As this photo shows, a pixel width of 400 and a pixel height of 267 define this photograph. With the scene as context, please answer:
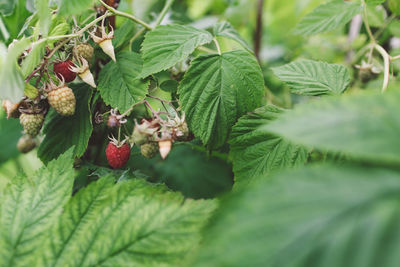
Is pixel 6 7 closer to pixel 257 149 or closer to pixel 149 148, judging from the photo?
pixel 149 148

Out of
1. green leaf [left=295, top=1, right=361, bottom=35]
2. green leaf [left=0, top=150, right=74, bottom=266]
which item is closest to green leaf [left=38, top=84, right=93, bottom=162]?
green leaf [left=0, top=150, right=74, bottom=266]

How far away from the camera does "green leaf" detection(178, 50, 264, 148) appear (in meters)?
0.64

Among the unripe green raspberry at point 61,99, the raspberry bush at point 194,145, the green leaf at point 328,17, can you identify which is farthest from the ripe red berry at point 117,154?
the green leaf at point 328,17

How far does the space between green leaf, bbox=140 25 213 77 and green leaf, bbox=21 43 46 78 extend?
0.17 m

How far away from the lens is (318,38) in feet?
4.36

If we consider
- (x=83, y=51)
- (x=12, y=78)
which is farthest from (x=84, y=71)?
(x=12, y=78)

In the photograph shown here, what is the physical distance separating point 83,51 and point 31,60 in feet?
0.33

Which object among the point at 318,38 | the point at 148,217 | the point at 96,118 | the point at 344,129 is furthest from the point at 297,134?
the point at 318,38

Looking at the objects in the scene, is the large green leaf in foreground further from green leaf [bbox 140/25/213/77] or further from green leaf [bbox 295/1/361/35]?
green leaf [bbox 295/1/361/35]

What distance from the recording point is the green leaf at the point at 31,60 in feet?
1.81

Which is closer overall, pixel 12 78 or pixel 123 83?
pixel 12 78

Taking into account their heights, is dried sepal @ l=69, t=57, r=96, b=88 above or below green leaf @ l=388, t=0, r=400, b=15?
above

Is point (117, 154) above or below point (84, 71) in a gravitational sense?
below

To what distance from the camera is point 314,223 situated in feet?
0.85
